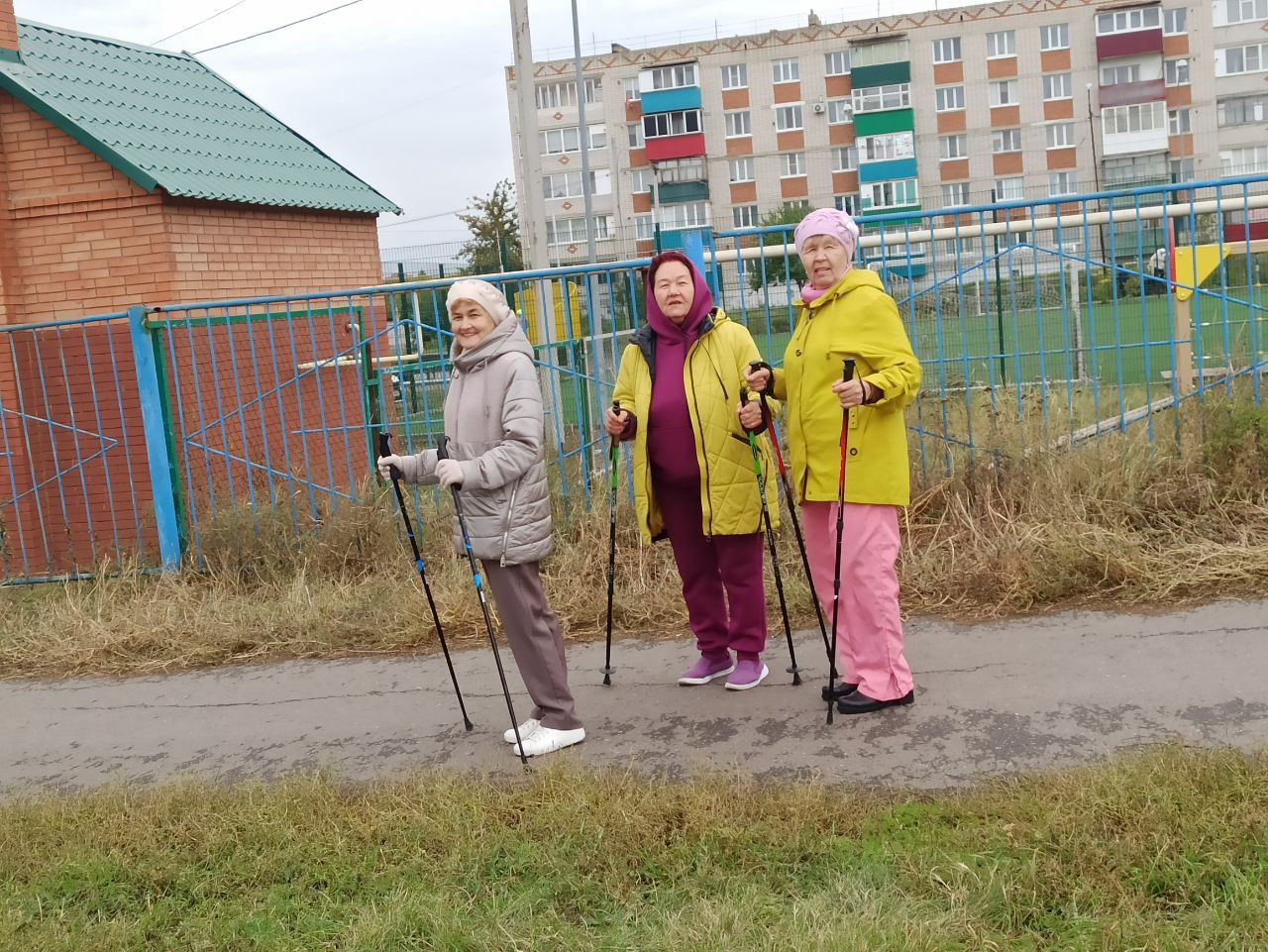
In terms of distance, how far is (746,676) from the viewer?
5355 millimetres

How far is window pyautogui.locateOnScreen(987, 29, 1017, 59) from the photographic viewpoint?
190ft

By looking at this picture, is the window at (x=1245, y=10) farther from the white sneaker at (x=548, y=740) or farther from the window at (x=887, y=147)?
the white sneaker at (x=548, y=740)

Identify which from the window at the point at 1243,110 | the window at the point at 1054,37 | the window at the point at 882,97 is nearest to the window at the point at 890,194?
the window at the point at 882,97

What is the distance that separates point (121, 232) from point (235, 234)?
105 cm

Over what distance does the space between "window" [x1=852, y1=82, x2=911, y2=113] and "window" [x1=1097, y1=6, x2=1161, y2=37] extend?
28.7 ft

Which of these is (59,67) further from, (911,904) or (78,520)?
(911,904)

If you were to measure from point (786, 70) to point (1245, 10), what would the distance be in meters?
21.0

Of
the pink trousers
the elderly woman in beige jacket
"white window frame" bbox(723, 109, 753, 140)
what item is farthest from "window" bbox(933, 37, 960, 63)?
the elderly woman in beige jacket

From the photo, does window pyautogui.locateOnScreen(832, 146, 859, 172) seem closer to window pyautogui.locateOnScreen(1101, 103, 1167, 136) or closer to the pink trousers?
window pyautogui.locateOnScreen(1101, 103, 1167, 136)

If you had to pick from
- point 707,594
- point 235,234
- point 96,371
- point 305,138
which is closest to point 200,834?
point 707,594

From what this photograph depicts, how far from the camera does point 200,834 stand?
169 inches

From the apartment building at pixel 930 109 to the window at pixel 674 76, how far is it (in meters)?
0.10

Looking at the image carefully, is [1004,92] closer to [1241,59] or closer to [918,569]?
[1241,59]

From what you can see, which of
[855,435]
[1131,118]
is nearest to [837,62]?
[1131,118]
